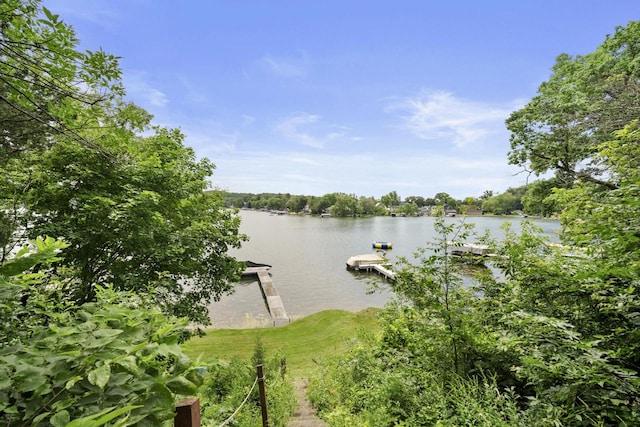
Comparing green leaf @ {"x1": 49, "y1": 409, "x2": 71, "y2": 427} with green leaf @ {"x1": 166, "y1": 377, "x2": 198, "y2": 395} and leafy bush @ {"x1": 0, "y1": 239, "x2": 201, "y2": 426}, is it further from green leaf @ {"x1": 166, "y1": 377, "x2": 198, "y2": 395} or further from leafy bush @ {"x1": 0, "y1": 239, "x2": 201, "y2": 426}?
green leaf @ {"x1": 166, "y1": 377, "x2": 198, "y2": 395}

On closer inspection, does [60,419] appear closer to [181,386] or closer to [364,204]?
[181,386]

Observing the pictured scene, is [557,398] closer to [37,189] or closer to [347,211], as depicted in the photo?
[37,189]

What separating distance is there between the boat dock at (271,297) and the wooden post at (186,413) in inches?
396

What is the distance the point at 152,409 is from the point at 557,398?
2.64 m

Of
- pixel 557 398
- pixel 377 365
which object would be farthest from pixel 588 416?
pixel 377 365

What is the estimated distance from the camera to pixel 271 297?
16.6 m

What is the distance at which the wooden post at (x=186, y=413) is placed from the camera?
1052 mm

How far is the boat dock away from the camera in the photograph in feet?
44.9

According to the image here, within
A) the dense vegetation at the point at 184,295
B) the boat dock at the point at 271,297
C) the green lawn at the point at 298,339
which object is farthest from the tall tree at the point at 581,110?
the boat dock at the point at 271,297

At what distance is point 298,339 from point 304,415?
21.6 ft

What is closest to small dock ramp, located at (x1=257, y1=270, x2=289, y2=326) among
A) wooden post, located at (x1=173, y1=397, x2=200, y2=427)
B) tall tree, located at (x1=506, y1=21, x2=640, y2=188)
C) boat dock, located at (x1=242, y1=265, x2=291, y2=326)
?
boat dock, located at (x1=242, y1=265, x2=291, y2=326)

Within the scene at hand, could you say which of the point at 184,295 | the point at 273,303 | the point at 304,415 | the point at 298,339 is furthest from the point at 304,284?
the point at 304,415

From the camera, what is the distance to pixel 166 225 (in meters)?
5.50

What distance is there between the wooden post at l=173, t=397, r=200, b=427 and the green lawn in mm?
6940
